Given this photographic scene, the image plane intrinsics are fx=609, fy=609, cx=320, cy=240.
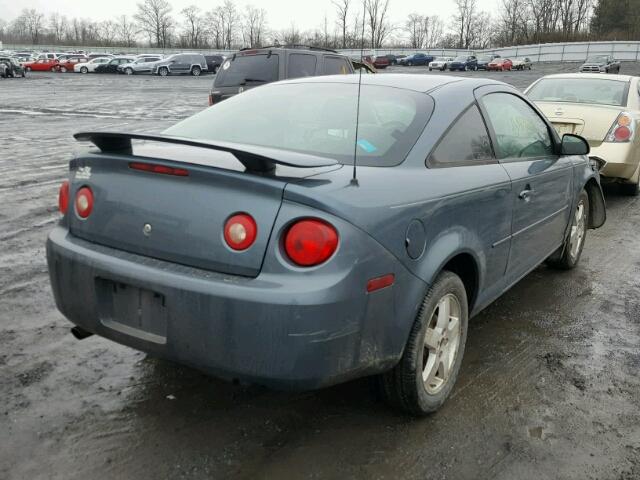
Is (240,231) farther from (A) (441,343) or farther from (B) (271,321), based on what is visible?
(A) (441,343)

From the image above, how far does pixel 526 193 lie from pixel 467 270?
74 cm

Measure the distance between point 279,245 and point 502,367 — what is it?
177 centimetres

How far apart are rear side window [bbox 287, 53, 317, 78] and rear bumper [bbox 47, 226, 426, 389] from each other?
8698 mm

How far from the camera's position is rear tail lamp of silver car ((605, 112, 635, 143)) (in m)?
7.30

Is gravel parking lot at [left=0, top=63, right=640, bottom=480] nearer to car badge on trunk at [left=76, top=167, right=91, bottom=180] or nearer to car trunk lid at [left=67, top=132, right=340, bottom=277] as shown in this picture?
car trunk lid at [left=67, top=132, right=340, bottom=277]

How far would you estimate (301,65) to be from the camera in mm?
10891

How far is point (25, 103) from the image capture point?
21125 mm

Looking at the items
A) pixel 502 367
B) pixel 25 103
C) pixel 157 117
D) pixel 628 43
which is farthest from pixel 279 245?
pixel 628 43

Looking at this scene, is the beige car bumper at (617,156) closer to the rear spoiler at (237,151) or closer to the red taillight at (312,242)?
the rear spoiler at (237,151)

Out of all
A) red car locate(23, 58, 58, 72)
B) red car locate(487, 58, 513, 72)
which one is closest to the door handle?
red car locate(23, 58, 58, 72)

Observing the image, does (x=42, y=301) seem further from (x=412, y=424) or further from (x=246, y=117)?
(x=412, y=424)

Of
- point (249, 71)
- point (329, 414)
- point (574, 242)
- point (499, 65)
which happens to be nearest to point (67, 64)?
point (499, 65)

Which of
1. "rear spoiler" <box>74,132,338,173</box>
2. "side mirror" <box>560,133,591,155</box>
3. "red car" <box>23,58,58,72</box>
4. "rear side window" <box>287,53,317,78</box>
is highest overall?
"rear side window" <box>287,53,317,78</box>

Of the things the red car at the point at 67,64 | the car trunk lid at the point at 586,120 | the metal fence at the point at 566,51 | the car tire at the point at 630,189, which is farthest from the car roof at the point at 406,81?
the metal fence at the point at 566,51
